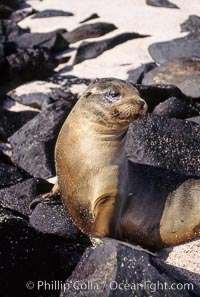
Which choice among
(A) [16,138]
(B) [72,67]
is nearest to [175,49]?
(B) [72,67]

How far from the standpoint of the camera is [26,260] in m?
4.04

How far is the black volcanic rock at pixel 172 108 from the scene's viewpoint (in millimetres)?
6676

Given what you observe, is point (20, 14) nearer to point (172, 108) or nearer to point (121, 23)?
point (121, 23)

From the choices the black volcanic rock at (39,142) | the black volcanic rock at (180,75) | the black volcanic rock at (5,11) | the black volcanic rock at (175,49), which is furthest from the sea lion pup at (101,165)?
the black volcanic rock at (5,11)

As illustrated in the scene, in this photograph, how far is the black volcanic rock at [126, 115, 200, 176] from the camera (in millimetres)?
5402

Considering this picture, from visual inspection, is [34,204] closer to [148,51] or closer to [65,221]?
[65,221]

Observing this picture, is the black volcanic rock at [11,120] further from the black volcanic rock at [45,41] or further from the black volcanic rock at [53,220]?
the black volcanic rock at [45,41]

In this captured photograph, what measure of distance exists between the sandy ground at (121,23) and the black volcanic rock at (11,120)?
161 cm

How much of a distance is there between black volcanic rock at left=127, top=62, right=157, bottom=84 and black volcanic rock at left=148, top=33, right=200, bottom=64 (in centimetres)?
35

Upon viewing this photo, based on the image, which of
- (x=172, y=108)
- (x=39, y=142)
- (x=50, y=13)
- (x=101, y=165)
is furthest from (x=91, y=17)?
(x=101, y=165)

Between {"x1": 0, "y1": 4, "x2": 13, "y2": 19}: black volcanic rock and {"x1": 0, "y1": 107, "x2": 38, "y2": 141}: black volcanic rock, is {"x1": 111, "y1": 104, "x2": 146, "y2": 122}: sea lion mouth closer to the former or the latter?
{"x1": 0, "y1": 107, "x2": 38, "y2": 141}: black volcanic rock

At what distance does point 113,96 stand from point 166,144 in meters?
1.49

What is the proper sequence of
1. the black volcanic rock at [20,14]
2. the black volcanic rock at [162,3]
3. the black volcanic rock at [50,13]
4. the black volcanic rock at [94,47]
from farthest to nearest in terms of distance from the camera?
the black volcanic rock at [20,14]
the black volcanic rock at [50,13]
the black volcanic rock at [162,3]
the black volcanic rock at [94,47]

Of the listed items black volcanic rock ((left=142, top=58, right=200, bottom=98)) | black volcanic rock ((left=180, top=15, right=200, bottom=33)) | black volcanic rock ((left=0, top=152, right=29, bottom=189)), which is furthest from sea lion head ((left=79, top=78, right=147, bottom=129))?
black volcanic rock ((left=180, top=15, right=200, bottom=33))
